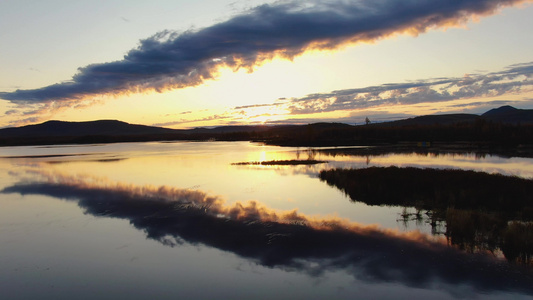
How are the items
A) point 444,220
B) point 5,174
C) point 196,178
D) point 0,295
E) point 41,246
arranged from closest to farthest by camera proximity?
1. point 0,295
2. point 41,246
3. point 444,220
4. point 196,178
5. point 5,174

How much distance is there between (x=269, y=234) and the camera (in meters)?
14.4

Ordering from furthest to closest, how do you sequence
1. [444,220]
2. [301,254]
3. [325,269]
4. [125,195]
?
[125,195]
[444,220]
[301,254]
[325,269]

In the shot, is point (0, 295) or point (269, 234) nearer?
point (0, 295)

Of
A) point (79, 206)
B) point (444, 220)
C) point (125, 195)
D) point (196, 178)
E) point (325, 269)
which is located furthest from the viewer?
point (196, 178)

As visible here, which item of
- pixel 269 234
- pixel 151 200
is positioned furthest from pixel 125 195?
pixel 269 234

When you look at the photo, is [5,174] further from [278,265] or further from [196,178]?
[278,265]

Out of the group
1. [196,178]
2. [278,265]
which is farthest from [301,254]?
[196,178]

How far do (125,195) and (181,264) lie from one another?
1382cm

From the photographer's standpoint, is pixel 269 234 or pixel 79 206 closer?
pixel 269 234

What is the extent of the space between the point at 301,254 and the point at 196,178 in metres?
20.7

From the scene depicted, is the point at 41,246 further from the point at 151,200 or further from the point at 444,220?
the point at 444,220

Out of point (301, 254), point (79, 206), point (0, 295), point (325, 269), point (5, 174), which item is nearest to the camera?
point (0, 295)

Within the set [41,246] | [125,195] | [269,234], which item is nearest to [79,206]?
[125,195]

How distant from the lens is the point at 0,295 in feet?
31.4
